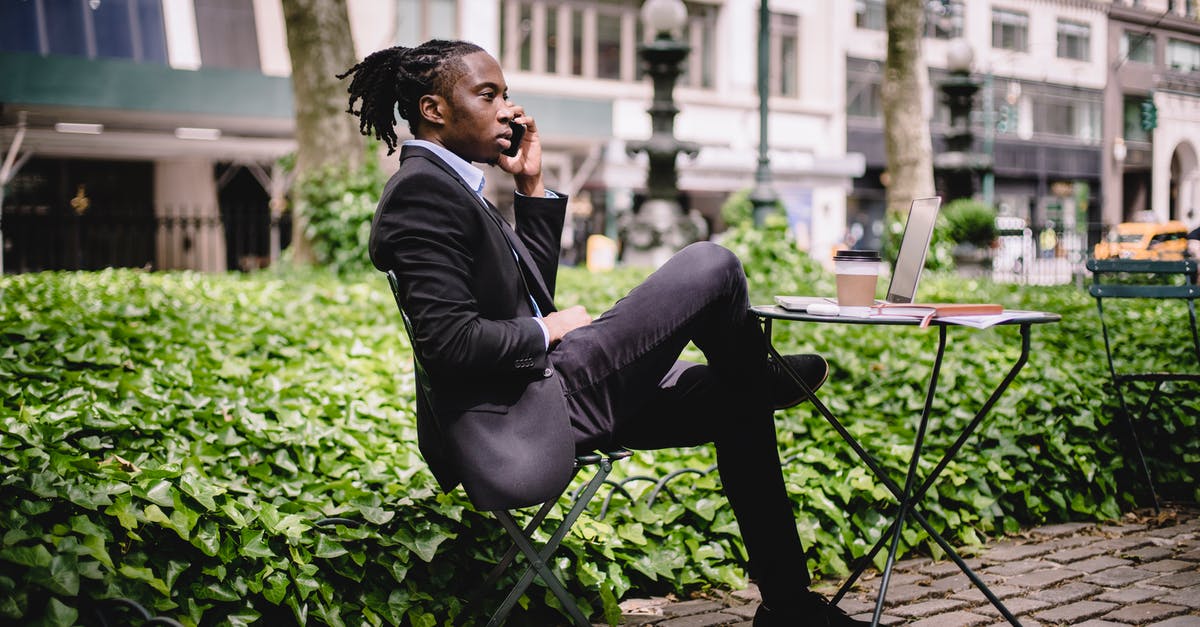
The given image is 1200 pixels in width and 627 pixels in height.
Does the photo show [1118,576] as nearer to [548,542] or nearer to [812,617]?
[812,617]

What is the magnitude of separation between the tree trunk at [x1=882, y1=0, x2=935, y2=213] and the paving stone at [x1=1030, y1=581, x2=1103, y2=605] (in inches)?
519

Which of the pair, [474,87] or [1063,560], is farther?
[1063,560]

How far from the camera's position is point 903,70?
1648 cm

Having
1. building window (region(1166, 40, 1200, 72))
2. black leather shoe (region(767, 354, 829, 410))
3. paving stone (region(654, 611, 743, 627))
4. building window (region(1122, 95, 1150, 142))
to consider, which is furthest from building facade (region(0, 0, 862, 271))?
building window (region(1122, 95, 1150, 142))

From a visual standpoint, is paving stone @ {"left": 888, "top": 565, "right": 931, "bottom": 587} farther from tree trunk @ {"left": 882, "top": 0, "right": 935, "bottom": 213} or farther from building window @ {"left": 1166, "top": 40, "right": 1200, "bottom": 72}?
building window @ {"left": 1166, "top": 40, "right": 1200, "bottom": 72}

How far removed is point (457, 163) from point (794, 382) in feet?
3.69

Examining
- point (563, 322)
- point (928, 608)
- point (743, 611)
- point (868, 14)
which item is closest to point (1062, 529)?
point (928, 608)

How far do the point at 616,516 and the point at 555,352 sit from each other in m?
1.22

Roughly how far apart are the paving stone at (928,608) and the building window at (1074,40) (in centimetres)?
4626

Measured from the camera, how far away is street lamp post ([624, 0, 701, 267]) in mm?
12867

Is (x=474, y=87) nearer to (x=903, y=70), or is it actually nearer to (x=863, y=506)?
(x=863, y=506)

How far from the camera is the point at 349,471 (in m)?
3.96

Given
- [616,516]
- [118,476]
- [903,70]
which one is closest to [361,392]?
[616,516]

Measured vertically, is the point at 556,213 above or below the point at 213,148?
below
